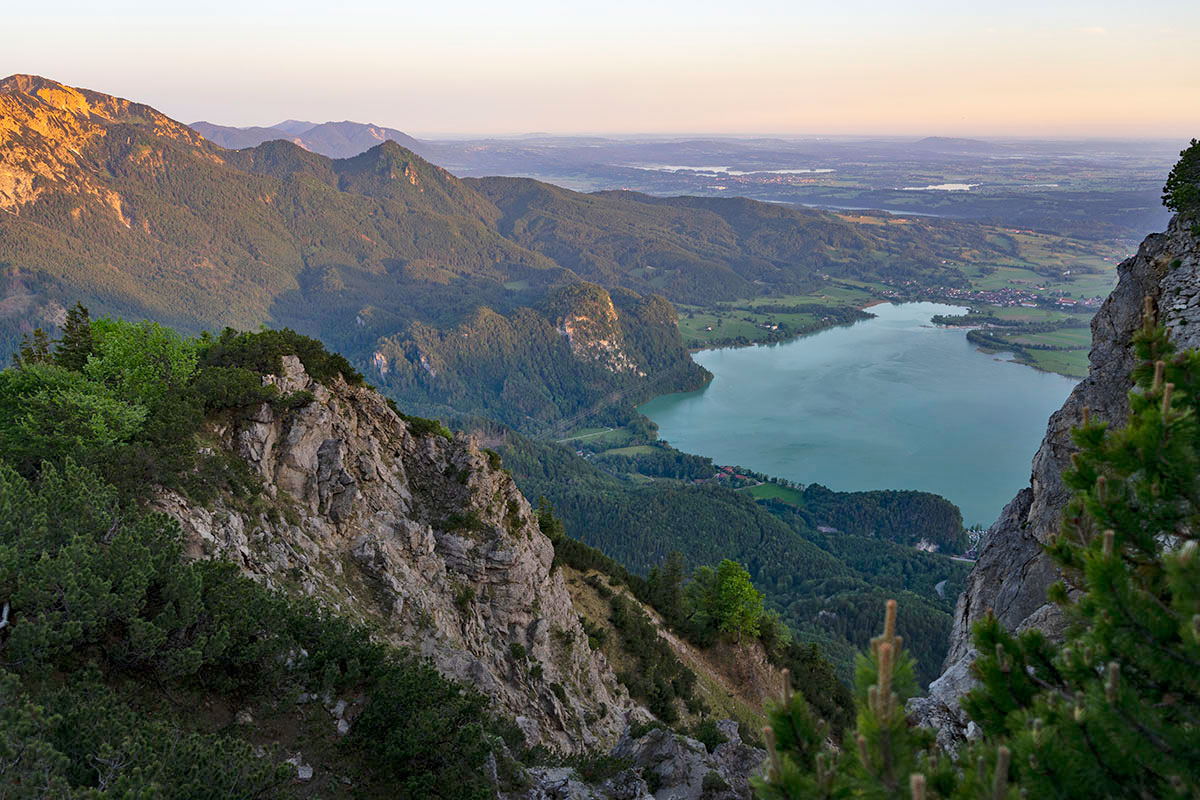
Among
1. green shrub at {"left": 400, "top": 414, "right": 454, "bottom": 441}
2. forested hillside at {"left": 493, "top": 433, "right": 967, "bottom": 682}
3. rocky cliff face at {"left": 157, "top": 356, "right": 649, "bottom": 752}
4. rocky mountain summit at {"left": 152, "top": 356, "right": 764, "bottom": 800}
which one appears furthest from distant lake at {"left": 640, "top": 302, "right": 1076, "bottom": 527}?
green shrub at {"left": 400, "top": 414, "right": 454, "bottom": 441}

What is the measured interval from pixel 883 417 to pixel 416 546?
121m

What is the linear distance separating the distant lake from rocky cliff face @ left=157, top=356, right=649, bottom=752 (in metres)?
90.0

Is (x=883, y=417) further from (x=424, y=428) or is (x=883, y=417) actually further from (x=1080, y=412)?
(x=424, y=428)

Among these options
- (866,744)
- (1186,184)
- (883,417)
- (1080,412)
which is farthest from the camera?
(883,417)

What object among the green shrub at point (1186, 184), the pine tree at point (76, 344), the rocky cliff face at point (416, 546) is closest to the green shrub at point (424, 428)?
the rocky cliff face at point (416, 546)

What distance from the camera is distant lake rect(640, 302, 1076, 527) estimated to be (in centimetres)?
Result: 10969

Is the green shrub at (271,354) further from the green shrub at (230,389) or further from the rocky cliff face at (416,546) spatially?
the green shrub at (230,389)

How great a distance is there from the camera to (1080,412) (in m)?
20.7

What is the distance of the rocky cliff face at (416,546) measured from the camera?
17.8 meters

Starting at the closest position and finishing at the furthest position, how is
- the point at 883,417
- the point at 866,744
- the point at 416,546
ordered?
the point at 866,744 → the point at 416,546 → the point at 883,417

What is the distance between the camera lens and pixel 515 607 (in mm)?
24703

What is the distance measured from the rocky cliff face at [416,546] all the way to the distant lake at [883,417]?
90.0 meters

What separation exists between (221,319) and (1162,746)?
224097 mm

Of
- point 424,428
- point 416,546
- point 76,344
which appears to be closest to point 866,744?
point 416,546
